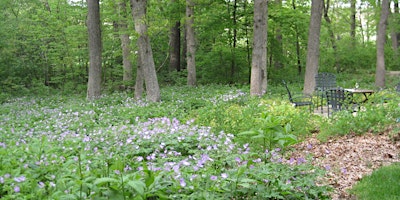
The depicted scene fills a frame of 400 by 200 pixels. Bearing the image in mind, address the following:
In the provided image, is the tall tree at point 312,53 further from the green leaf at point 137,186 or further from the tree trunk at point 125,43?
the green leaf at point 137,186

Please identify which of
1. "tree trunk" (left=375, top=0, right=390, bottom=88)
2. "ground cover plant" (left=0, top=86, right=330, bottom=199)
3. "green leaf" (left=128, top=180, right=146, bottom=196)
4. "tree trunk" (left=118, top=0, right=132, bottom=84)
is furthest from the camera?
"tree trunk" (left=375, top=0, right=390, bottom=88)

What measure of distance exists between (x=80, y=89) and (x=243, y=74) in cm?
780

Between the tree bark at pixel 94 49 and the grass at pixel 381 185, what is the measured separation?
34.7ft

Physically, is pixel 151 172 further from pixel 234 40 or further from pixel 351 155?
pixel 234 40

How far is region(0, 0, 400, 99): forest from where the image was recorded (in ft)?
54.9

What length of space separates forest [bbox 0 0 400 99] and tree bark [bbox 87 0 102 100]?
1699 millimetres

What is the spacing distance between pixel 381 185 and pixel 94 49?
37.1ft

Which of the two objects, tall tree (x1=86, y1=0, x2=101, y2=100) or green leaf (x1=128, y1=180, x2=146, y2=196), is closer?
green leaf (x1=128, y1=180, x2=146, y2=196)

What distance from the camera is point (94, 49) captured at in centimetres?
1348

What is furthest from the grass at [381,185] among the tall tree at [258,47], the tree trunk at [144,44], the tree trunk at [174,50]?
the tree trunk at [174,50]

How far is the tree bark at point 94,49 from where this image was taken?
13328 mm

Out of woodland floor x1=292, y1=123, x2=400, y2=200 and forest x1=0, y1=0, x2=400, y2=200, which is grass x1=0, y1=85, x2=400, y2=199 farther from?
woodland floor x1=292, y1=123, x2=400, y2=200

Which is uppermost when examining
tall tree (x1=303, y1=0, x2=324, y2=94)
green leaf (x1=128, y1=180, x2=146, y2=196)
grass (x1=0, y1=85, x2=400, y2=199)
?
tall tree (x1=303, y1=0, x2=324, y2=94)

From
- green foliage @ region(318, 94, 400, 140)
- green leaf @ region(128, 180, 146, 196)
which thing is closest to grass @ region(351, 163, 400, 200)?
green foliage @ region(318, 94, 400, 140)
